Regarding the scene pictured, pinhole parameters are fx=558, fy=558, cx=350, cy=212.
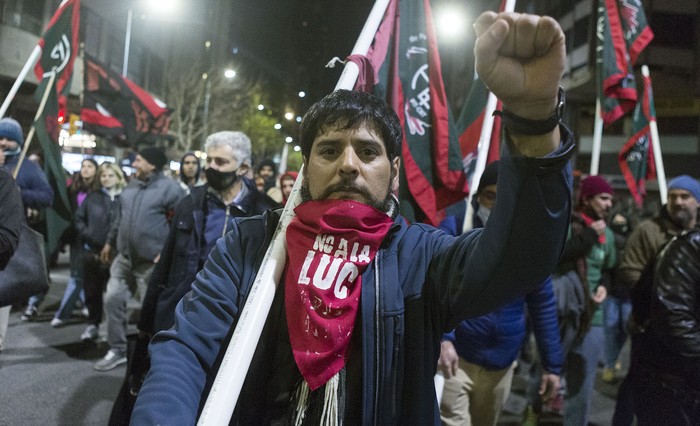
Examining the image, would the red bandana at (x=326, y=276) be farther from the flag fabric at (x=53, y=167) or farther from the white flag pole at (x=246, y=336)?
the flag fabric at (x=53, y=167)

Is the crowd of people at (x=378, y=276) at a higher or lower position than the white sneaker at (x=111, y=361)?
higher

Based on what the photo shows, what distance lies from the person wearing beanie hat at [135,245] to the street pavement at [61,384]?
0.34m

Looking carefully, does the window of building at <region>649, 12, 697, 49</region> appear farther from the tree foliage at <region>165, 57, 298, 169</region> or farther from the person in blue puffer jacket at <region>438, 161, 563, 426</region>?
the person in blue puffer jacket at <region>438, 161, 563, 426</region>

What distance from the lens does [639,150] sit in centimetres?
682

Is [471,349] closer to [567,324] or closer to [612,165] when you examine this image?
[567,324]

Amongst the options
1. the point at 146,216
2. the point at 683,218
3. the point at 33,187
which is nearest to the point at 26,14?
the point at 33,187

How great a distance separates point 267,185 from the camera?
935cm

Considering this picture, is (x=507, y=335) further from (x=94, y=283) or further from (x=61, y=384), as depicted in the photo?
(x=94, y=283)

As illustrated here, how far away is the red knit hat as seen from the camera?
480 centimetres

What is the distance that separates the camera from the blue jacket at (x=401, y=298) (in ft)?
4.39

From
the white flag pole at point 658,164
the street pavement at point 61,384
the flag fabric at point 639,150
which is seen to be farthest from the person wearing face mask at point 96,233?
the flag fabric at point 639,150

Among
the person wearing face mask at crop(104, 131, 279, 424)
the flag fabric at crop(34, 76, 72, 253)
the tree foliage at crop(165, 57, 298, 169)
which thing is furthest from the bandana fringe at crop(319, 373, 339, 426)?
the tree foliage at crop(165, 57, 298, 169)

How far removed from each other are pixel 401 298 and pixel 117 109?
10277 mm

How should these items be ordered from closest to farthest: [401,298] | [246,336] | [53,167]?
[246,336] < [401,298] < [53,167]
